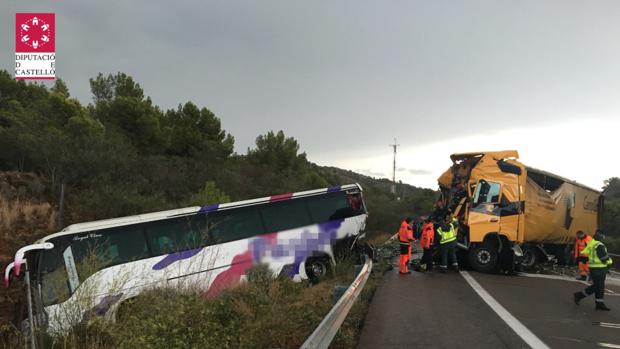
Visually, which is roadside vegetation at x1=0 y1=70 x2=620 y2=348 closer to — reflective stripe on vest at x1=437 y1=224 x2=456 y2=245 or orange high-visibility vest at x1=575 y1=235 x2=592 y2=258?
reflective stripe on vest at x1=437 y1=224 x2=456 y2=245

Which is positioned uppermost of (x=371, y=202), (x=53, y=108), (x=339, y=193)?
(x=53, y=108)

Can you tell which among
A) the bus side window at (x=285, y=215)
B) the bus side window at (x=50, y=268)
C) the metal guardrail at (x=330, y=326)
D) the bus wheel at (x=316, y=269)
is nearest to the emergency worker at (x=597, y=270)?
the metal guardrail at (x=330, y=326)

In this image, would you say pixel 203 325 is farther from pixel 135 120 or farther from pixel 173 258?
pixel 135 120

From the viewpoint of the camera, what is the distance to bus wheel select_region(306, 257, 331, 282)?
12723 millimetres

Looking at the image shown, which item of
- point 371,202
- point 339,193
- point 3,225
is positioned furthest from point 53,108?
point 371,202

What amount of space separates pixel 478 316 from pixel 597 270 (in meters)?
3.03

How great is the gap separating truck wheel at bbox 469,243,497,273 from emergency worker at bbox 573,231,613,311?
11.7ft

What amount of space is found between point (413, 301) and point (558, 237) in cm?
850

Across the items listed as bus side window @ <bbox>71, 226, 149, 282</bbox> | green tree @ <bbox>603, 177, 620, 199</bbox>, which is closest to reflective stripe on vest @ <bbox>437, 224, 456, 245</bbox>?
bus side window @ <bbox>71, 226, 149, 282</bbox>

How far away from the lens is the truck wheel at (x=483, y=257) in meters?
12.5

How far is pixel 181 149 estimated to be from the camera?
3978cm

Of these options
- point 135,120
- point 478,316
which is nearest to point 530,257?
point 478,316

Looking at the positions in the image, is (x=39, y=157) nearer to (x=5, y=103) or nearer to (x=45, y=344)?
(x=5, y=103)

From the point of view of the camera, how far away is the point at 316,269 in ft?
41.9
